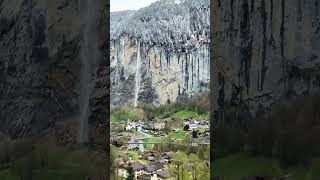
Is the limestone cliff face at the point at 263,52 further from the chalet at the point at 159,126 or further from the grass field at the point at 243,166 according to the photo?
the chalet at the point at 159,126

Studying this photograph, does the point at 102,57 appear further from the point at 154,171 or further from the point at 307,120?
the point at 154,171

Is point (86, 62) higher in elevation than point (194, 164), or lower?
higher

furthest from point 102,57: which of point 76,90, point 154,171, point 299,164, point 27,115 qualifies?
point 154,171

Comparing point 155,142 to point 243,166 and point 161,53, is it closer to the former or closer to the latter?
point 243,166

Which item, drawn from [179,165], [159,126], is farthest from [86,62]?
[159,126]

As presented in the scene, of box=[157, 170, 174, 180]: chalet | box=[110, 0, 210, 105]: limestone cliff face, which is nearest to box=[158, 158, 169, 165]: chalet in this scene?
box=[157, 170, 174, 180]: chalet

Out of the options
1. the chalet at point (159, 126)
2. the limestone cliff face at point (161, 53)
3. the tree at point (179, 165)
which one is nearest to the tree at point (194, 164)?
the tree at point (179, 165)

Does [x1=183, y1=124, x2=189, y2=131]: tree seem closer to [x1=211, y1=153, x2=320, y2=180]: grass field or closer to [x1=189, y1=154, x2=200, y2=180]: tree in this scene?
[x1=189, y1=154, x2=200, y2=180]: tree
